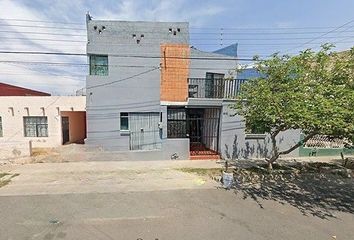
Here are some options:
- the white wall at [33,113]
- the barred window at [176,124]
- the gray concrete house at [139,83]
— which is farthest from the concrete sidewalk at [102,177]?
the white wall at [33,113]

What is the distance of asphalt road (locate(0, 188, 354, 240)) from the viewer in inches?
198

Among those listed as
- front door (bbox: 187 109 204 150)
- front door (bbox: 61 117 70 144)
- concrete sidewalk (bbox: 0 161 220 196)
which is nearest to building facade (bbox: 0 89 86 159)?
front door (bbox: 61 117 70 144)

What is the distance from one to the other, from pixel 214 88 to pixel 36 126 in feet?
38.0

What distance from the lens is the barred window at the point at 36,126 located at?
15898 mm

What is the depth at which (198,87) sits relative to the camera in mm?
13398

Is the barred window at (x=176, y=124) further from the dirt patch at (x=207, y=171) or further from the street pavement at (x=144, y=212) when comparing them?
the street pavement at (x=144, y=212)

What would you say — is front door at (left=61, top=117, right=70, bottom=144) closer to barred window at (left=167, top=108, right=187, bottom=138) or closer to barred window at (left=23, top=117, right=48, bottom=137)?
barred window at (left=23, top=117, right=48, bottom=137)

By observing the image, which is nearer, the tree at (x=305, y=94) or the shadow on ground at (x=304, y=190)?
the tree at (x=305, y=94)

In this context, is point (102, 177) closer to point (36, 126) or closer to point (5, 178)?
point (5, 178)

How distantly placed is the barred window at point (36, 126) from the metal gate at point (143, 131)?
240 inches

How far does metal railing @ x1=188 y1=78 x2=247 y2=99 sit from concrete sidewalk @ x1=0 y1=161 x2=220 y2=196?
3.56 metres

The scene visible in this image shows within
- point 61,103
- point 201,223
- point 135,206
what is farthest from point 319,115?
point 61,103

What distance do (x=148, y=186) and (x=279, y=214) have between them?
411 cm

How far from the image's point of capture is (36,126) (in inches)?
628
